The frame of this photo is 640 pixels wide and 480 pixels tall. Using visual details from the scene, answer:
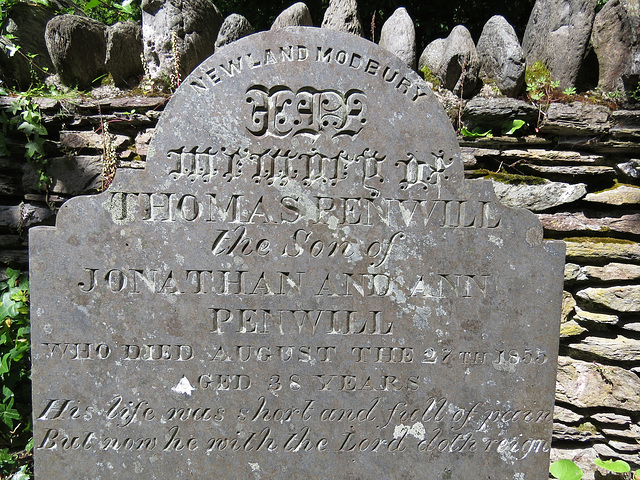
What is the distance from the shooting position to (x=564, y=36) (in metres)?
2.74

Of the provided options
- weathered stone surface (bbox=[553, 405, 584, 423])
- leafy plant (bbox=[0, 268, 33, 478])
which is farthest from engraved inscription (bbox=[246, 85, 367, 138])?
weathered stone surface (bbox=[553, 405, 584, 423])

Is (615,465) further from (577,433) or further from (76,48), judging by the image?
(76,48)

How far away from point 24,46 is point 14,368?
212cm

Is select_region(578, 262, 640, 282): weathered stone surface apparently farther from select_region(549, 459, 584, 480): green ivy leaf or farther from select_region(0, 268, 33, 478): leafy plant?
select_region(0, 268, 33, 478): leafy plant

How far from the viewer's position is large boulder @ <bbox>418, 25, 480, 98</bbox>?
Answer: 8.96 ft

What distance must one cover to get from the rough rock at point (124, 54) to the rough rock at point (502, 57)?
2.23m

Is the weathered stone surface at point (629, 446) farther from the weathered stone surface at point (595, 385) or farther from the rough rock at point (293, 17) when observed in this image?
the rough rock at point (293, 17)

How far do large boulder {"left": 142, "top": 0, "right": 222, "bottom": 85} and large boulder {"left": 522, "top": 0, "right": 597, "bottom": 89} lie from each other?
2140 mm

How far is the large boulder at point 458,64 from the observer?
107 inches

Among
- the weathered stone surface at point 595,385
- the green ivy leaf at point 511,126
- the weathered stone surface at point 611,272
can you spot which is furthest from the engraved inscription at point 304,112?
the weathered stone surface at point 595,385

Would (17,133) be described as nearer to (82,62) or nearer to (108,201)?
(82,62)

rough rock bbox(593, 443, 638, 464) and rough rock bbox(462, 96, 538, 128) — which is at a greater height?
rough rock bbox(462, 96, 538, 128)

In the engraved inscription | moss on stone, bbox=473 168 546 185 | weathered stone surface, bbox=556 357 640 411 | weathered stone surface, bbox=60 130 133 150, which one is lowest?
weathered stone surface, bbox=556 357 640 411

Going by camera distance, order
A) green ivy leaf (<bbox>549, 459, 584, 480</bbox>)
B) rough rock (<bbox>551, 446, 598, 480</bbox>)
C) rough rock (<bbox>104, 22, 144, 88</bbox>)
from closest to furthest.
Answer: green ivy leaf (<bbox>549, 459, 584, 480</bbox>) < rough rock (<bbox>551, 446, 598, 480</bbox>) < rough rock (<bbox>104, 22, 144, 88</bbox>)
